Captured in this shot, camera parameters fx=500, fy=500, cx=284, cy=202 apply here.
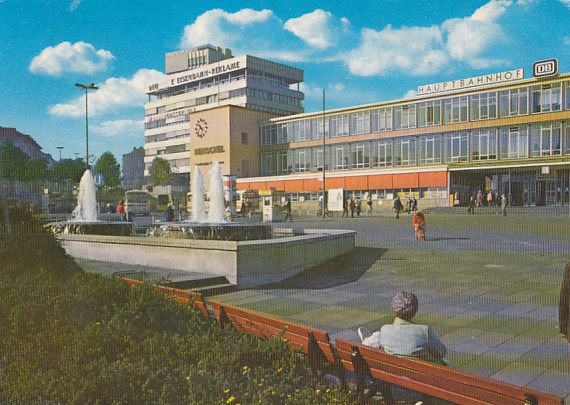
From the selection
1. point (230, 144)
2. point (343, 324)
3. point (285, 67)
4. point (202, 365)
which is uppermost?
point (285, 67)

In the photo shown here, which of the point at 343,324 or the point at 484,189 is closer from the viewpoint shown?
the point at 343,324

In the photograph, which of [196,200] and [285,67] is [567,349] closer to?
[196,200]

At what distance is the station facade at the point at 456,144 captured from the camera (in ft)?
158

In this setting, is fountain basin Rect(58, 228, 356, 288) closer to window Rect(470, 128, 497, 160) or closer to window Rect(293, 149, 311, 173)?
window Rect(470, 128, 497, 160)

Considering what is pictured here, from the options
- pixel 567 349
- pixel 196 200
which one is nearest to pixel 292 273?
pixel 567 349

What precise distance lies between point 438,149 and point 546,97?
11.9m

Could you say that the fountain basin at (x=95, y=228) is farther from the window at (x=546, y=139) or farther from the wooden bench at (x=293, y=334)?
the window at (x=546, y=139)

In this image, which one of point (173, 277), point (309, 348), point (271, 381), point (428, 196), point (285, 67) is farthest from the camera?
point (285, 67)

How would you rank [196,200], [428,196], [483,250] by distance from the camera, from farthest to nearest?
[428,196] < [196,200] < [483,250]

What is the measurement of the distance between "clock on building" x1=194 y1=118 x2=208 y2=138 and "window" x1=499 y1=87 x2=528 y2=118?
43.2m

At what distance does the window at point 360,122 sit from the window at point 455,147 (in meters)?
10.8

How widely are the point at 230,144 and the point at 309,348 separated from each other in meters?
69.9

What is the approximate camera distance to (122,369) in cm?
407

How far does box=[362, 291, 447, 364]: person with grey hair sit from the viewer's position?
3949 millimetres
